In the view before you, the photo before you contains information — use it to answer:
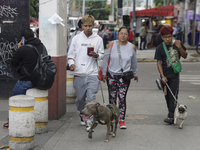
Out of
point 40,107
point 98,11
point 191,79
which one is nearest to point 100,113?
point 40,107

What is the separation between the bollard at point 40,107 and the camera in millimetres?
5586

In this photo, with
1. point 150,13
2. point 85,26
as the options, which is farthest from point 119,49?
point 150,13

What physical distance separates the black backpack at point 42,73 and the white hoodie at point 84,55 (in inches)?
23.0

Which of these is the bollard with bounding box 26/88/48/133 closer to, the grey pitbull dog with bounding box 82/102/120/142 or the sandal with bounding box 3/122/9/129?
the sandal with bounding box 3/122/9/129

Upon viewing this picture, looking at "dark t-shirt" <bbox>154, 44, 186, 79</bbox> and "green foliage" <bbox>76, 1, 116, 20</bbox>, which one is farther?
"green foliage" <bbox>76, 1, 116, 20</bbox>

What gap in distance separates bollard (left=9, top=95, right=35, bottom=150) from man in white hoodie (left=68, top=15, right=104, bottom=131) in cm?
141

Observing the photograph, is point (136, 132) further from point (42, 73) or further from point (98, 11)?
point (98, 11)

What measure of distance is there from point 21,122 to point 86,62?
1.79m

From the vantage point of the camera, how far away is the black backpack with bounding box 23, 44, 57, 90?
5531 mm

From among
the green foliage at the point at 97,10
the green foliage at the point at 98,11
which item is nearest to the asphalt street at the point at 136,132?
the green foliage at the point at 97,10

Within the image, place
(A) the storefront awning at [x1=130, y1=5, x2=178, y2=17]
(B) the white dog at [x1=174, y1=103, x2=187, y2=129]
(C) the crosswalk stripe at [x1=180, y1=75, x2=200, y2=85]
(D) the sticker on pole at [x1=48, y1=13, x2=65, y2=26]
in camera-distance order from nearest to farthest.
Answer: (B) the white dog at [x1=174, y1=103, x2=187, y2=129] < (D) the sticker on pole at [x1=48, y1=13, x2=65, y2=26] < (C) the crosswalk stripe at [x1=180, y1=75, x2=200, y2=85] < (A) the storefront awning at [x1=130, y1=5, x2=178, y2=17]

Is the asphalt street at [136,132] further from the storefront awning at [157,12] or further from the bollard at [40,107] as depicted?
the storefront awning at [157,12]

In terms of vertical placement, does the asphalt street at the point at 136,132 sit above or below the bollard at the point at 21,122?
below

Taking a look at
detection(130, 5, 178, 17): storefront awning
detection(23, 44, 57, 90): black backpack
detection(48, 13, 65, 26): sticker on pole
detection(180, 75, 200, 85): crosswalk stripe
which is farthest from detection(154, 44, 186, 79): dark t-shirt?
detection(130, 5, 178, 17): storefront awning
